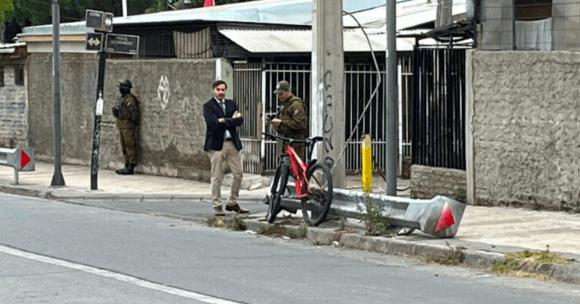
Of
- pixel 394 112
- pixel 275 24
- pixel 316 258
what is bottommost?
pixel 316 258

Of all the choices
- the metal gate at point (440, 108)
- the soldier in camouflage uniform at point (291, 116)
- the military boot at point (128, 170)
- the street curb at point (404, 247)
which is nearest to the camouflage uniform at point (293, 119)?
the soldier in camouflage uniform at point (291, 116)

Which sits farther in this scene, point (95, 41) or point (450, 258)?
point (95, 41)

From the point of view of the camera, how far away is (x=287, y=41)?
907 inches

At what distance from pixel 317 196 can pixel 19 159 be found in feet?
30.3

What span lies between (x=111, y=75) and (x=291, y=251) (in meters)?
13.4

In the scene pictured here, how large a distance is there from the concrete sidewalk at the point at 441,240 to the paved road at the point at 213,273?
0.89 feet

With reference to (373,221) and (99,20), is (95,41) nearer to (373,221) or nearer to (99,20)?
(99,20)

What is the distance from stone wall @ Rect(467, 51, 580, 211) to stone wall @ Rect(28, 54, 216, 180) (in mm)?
6592

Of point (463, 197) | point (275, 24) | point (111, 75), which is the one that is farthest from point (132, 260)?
point (111, 75)

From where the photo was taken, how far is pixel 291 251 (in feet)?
44.4

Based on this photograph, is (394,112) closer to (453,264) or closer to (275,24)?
(453,264)

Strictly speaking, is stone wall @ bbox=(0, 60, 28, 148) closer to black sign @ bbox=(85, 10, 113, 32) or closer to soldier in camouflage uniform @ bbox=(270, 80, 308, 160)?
black sign @ bbox=(85, 10, 113, 32)

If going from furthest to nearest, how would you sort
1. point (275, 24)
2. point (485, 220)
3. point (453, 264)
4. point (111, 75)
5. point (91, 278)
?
point (111, 75)
point (275, 24)
point (485, 220)
point (453, 264)
point (91, 278)

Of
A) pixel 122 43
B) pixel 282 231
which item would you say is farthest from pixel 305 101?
pixel 282 231
